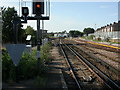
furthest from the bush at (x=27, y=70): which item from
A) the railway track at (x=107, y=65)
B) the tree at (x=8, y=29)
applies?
the tree at (x=8, y=29)

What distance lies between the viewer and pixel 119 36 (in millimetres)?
49375

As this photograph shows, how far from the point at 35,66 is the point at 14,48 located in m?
2.04

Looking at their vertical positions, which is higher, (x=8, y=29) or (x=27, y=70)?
(x=8, y=29)

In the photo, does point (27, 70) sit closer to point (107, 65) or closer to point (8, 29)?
point (107, 65)

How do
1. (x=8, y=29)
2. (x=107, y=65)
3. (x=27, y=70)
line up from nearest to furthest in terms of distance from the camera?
(x=27, y=70) → (x=107, y=65) → (x=8, y=29)

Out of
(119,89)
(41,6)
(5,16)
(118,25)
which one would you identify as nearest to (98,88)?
(119,89)

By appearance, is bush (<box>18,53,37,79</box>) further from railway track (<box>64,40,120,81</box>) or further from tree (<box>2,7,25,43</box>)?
tree (<box>2,7,25,43</box>)

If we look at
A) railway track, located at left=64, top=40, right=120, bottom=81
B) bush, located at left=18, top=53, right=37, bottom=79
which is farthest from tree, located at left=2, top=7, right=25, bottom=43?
bush, located at left=18, top=53, right=37, bottom=79

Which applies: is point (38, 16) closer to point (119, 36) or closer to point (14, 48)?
point (14, 48)

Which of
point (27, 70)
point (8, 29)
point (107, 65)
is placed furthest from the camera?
point (8, 29)

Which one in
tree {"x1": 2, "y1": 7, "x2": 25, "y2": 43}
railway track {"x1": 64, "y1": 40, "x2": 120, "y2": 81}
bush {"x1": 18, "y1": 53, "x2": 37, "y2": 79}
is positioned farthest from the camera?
tree {"x1": 2, "y1": 7, "x2": 25, "y2": 43}

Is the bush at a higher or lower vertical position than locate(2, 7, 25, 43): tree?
lower

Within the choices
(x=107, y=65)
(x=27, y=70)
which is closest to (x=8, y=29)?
(x=107, y=65)

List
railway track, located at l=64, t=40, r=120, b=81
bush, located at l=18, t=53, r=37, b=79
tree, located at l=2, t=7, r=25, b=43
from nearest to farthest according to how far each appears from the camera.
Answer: bush, located at l=18, t=53, r=37, b=79 → railway track, located at l=64, t=40, r=120, b=81 → tree, located at l=2, t=7, r=25, b=43
